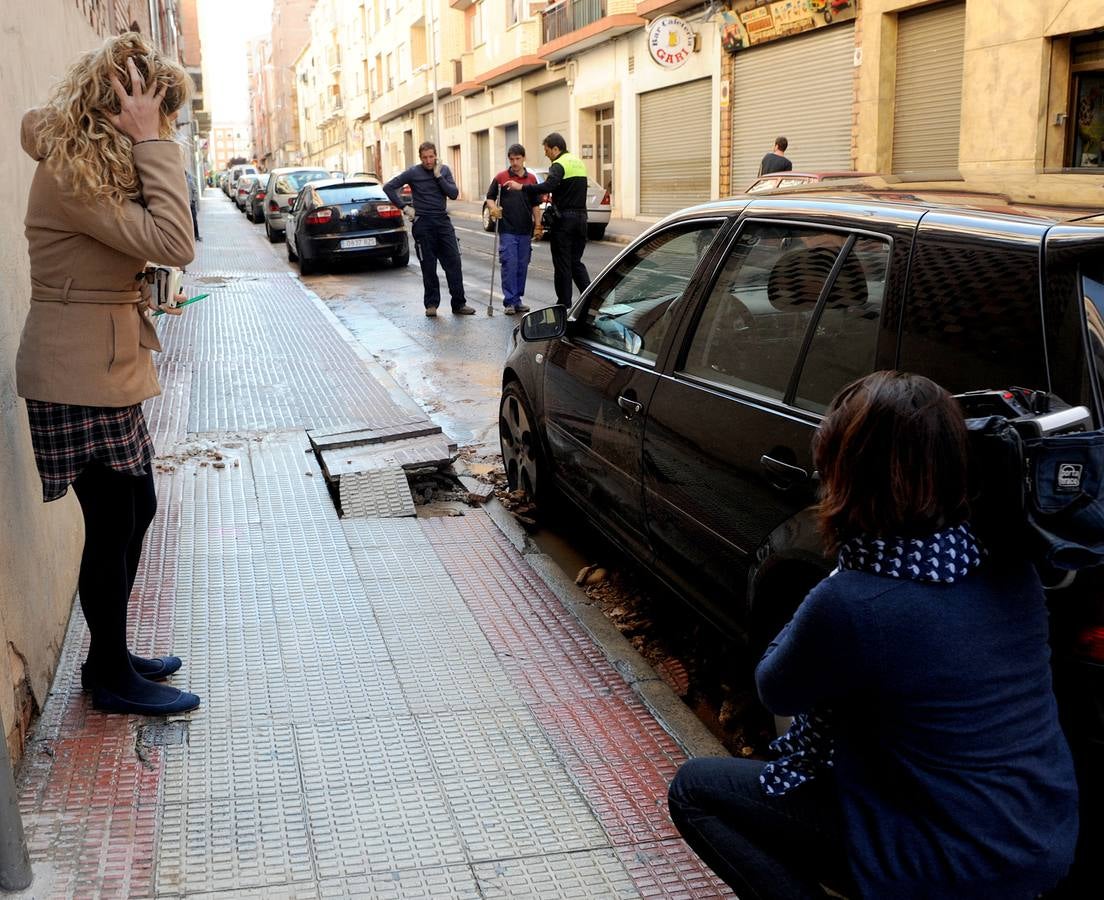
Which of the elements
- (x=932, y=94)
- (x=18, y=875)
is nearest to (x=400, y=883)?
(x=18, y=875)

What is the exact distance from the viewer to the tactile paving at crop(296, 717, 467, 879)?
2.81 meters

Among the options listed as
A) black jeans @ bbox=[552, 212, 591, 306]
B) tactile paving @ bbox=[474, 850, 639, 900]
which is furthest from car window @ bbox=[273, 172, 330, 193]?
tactile paving @ bbox=[474, 850, 639, 900]

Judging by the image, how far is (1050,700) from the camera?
1.87 m

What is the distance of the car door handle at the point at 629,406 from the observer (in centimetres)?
408

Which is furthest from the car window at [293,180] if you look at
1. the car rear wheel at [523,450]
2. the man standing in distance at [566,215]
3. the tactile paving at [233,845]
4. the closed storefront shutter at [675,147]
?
the tactile paving at [233,845]

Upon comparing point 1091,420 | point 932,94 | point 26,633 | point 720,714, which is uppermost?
point 932,94

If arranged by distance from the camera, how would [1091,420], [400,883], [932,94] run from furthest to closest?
[932,94] → [400,883] → [1091,420]

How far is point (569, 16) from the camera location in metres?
32.9

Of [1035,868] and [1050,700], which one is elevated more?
[1050,700]

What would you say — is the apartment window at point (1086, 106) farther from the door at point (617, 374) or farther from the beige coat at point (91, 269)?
the beige coat at point (91, 269)

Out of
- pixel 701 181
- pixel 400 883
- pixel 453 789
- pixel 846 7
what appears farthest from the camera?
pixel 701 181

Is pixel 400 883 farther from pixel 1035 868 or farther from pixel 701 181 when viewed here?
pixel 701 181

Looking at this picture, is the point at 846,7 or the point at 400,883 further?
the point at 846,7

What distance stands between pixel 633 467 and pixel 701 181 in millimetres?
23552
